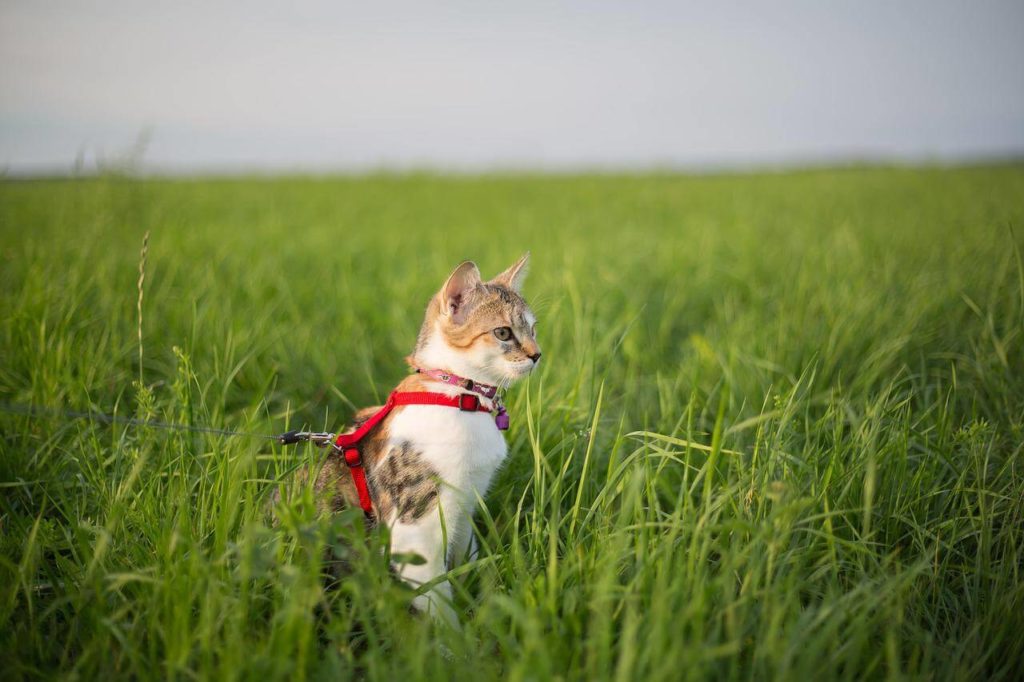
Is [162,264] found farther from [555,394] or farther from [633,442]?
[633,442]

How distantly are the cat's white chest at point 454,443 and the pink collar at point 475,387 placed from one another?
0.29ft

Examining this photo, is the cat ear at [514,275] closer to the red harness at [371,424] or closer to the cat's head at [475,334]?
the cat's head at [475,334]

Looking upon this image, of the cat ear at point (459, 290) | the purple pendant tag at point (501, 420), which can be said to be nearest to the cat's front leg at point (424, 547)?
the purple pendant tag at point (501, 420)

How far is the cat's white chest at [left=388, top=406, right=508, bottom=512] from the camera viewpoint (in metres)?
1.84

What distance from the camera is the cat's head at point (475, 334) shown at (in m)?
2.03

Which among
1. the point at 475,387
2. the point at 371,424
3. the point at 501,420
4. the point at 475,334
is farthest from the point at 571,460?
the point at 371,424

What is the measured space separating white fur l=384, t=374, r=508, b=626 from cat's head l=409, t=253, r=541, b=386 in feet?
0.38

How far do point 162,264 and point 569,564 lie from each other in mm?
4490

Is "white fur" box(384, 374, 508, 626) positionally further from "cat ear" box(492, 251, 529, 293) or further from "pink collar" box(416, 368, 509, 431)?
"cat ear" box(492, 251, 529, 293)

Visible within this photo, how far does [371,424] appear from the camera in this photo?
2.02 m

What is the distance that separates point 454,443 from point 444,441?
3 centimetres

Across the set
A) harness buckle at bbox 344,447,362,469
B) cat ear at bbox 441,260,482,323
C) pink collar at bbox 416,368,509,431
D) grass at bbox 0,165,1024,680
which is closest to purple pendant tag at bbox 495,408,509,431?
pink collar at bbox 416,368,509,431

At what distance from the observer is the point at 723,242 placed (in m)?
6.70

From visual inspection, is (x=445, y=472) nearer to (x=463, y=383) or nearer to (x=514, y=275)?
(x=463, y=383)
